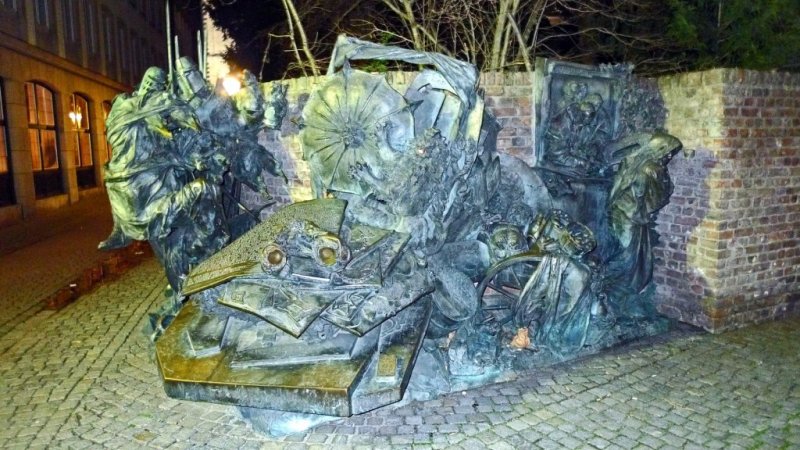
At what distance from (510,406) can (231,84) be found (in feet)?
15.3

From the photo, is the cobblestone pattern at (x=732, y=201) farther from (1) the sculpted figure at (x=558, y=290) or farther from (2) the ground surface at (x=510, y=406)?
(1) the sculpted figure at (x=558, y=290)

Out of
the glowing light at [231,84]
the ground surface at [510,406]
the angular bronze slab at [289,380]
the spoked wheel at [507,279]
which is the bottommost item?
the ground surface at [510,406]

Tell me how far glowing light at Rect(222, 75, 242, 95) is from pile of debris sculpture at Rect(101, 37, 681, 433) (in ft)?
1.15

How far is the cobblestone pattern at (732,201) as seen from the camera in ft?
20.2

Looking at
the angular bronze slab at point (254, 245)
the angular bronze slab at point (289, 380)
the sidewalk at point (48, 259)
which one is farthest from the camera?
the sidewalk at point (48, 259)

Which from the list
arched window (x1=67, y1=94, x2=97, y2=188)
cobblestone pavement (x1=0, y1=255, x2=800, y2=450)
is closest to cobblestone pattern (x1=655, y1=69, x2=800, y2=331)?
cobblestone pavement (x1=0, y1=255, x2=800, y2=450)

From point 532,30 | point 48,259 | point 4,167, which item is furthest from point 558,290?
point 4,167

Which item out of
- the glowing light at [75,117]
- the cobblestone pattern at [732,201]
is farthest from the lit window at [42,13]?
the cobblestone pattern at [732,201]

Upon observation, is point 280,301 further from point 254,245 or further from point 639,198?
point 639,198

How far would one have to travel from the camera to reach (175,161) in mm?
5895

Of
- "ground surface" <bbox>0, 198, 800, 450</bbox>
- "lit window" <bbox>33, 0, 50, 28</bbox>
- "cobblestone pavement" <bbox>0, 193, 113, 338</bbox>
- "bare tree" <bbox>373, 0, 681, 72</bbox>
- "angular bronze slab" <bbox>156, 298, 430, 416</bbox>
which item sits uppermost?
"lit window" <bbox>33, 0, 50, 28</bbox>

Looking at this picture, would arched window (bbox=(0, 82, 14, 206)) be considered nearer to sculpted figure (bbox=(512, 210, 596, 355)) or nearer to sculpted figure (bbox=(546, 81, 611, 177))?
sculpted figure (bbox=(546, 81, 611, 177))

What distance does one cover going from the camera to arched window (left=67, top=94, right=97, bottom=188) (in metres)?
20.6

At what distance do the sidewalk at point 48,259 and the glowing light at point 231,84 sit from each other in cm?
366
